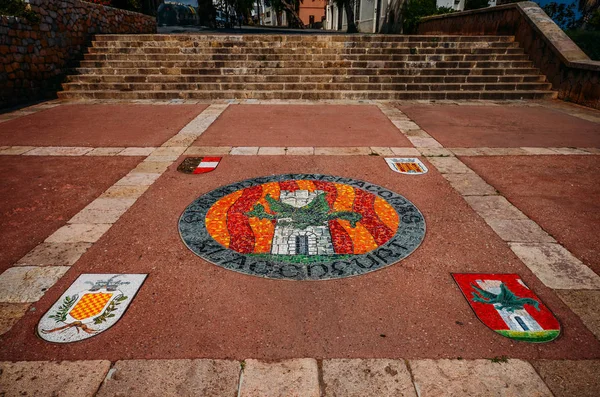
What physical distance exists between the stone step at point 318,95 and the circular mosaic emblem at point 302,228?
657 centimetres

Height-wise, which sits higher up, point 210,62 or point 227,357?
point 210,62

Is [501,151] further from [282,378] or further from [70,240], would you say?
[70,240]

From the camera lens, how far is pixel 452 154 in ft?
19.9

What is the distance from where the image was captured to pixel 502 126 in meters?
7.79

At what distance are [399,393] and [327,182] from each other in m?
3.10

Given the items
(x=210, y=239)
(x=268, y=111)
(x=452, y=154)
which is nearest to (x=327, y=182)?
→ (x=210, y=239)

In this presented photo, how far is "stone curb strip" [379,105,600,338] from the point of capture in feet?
9.02

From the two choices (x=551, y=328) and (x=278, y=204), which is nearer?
(x=551, y=328)

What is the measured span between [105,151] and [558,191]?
23.7 feet

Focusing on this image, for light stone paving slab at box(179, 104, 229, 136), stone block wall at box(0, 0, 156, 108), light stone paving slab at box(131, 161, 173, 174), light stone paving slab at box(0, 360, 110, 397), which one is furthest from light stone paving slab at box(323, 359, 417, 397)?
stone block wall at box(0, 0, 156, 108)

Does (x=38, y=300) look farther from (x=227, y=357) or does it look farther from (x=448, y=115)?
(x=448, y=115)

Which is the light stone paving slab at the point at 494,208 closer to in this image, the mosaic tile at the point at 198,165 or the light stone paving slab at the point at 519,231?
the light stone paving slab at the point at 519,231

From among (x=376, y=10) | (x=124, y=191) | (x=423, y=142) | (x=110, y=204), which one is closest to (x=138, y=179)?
(x=124, y=191)

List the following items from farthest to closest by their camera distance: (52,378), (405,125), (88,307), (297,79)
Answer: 1. (297,79)
2. (405,125)
3. (88,307)
4. (52,378)
